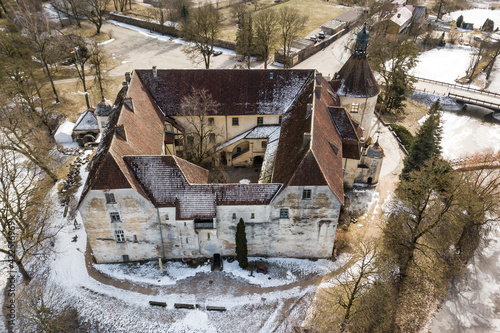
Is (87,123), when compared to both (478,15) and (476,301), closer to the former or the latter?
(476,301)

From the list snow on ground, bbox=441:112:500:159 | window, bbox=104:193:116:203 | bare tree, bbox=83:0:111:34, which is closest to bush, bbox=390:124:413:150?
snow on ground, bbox=441:112:500:159

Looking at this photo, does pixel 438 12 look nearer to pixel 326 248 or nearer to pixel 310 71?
pixel 310 71

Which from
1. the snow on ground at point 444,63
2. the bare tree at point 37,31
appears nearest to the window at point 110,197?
the bare tree at point 37,31

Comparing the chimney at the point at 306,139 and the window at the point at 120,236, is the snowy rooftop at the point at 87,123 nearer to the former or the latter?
the window at the point at 120,236

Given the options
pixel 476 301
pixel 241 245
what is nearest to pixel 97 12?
pixel 241 245

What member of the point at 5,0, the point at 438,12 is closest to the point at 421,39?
the point at 438,12

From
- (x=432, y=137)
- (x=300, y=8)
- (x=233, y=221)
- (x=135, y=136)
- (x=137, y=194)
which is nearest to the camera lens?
(x=137, y=194)
